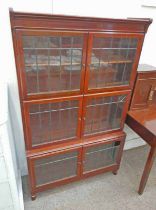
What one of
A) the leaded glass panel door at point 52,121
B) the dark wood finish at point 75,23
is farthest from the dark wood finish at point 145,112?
the leaded glass panel door at point 52,121

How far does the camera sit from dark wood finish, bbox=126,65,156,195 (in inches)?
57.6

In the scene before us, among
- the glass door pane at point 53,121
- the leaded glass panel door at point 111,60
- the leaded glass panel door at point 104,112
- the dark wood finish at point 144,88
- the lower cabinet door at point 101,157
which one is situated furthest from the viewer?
the lower cabinet door at point 101,157

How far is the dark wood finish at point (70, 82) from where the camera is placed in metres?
1.04

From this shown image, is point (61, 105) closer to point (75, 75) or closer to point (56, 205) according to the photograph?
point (75, 75)

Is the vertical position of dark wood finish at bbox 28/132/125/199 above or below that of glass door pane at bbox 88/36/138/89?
below

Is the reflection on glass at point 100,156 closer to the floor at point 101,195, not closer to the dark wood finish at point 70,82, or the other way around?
the dark wood finish at point 70,82

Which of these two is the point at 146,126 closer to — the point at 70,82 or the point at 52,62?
the point at 70,82

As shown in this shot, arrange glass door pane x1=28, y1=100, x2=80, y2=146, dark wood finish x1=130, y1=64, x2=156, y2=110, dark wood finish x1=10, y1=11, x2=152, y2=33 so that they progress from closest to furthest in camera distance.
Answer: dark wood finish x1=10, y1=11, x2=152, y2=33 → glass door pane x1=28, y1=100, x2=80, y2=146 → dark wood finish x1=130, y1=64, x2=156, y2=110

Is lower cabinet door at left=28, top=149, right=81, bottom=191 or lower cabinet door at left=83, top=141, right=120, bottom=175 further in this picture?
lower cabinet door at left=83, top=141, right=120, bottom=175

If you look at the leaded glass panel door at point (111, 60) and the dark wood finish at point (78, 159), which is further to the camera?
the dark wood finish at point (78, 159)

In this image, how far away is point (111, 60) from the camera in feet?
4.29

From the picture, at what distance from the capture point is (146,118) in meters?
1.59

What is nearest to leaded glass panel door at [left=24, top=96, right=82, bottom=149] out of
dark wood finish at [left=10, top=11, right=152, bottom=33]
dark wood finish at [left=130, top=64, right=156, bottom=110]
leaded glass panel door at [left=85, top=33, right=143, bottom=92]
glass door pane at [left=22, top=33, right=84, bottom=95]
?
glass door pane at [left=22, top=33, right=84, bottom=95]

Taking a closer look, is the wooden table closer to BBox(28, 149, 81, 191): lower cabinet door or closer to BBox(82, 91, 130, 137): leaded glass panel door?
BBox(82, 91, 130, 137): leaded glass panel door
